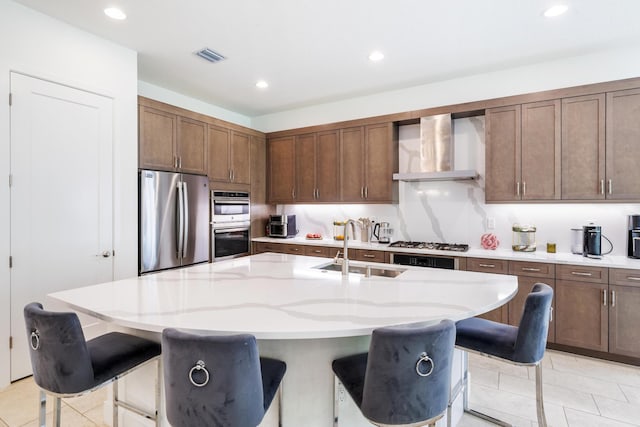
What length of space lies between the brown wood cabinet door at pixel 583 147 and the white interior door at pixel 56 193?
430 cm

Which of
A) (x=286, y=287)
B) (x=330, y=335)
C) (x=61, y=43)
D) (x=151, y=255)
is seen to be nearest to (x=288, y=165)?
(x=151, y=255)

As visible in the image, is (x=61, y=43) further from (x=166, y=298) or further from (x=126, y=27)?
(x=166, y=298)

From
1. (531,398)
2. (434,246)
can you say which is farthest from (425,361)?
(434,246)

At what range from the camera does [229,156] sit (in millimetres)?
4465

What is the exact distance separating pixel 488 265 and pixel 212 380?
9.89ft

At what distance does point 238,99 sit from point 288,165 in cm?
114

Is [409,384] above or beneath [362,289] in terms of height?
beneath

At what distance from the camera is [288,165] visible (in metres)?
4.93

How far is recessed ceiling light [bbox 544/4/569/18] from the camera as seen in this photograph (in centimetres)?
249

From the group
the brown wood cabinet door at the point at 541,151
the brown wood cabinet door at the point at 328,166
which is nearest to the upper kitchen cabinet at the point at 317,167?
the brown wood cabinet door at the point at 328,166

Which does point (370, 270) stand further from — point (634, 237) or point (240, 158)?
point (240, 158)

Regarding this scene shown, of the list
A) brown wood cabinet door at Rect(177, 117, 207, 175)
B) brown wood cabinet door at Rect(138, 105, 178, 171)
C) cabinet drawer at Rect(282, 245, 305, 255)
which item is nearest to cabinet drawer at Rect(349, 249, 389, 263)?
cabinet drawer at Rect(282, 245, 305, 255)

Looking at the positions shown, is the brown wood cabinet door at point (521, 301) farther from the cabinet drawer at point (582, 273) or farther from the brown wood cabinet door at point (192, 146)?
the brown wood cabinet door at point (192, 146)

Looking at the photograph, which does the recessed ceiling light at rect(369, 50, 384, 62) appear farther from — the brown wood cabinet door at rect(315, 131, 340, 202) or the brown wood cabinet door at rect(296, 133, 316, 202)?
the brown wood cabinet door at rect(296, 133, 316, 202)
